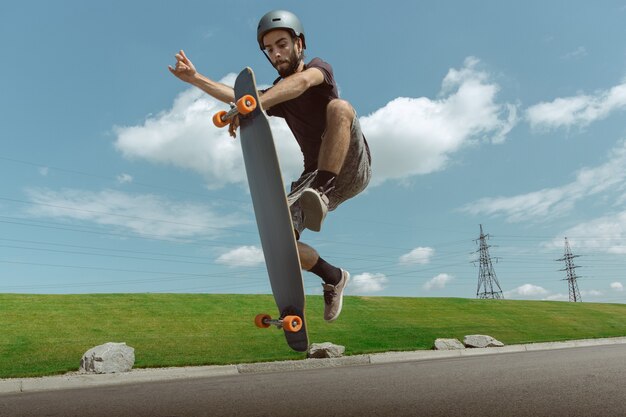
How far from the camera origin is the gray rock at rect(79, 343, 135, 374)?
10.6 metres

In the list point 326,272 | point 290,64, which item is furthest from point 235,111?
point 326,272

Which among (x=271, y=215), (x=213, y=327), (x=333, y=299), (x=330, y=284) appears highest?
(x=271, y=215)

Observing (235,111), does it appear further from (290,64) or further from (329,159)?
(329,159)

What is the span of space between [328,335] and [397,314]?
18.5 ft

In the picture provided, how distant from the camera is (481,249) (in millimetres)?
47656

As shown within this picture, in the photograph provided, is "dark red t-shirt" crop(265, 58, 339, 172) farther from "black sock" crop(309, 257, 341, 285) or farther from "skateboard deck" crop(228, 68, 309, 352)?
"black sock" crop(309, 257, 341, 285)

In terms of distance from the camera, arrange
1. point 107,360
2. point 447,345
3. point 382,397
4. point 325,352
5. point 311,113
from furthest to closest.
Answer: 1. point 447,345
2. point 325,352
3. point 107,360
4. point 382,397
5. point 311,113

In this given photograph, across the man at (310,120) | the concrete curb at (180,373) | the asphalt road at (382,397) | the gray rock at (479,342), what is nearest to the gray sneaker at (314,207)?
the man at (310,120)

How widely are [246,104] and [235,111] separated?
0.38 feet

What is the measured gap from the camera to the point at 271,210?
9.39 feet

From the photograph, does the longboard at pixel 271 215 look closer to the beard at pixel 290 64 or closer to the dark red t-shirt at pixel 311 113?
the beard at pixel 290 64

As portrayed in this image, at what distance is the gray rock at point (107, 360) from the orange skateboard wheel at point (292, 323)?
359 inches

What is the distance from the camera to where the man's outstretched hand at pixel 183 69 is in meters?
3.12

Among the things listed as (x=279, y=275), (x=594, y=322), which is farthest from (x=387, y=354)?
(x=594, y=322)
